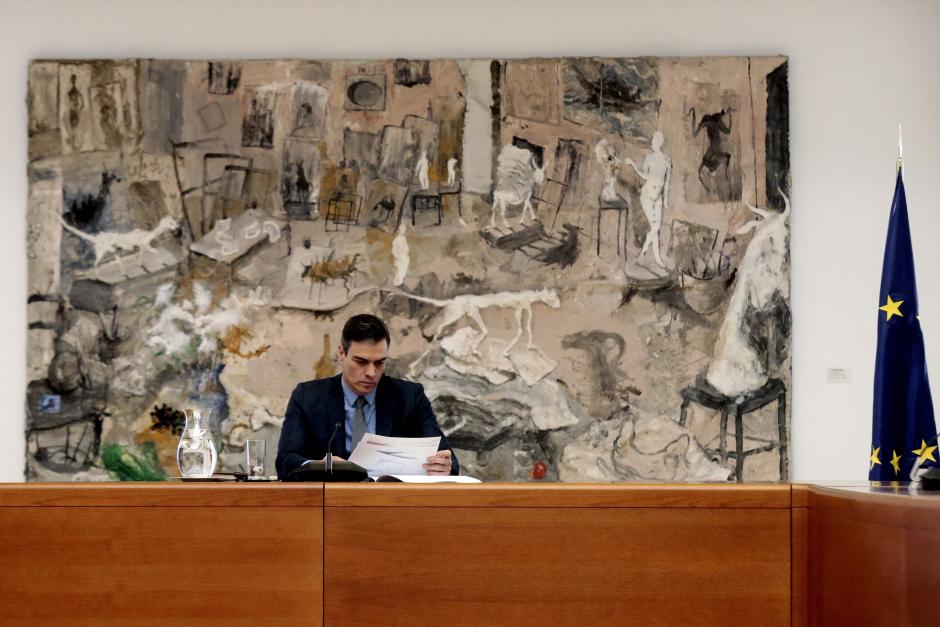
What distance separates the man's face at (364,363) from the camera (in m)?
4.01

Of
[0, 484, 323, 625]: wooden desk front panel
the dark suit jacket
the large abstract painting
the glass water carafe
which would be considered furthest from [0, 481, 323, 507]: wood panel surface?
the large abstract painting

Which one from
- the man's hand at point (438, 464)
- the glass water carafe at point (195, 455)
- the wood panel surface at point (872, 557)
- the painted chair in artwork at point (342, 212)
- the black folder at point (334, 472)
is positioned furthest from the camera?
the painted chair in artwork at point (342, 212)

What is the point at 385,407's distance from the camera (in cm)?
410

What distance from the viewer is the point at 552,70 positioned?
→ 478 centimetres

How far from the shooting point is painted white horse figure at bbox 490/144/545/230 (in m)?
4.76

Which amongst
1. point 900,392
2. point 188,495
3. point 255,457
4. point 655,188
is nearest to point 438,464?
point 255,457

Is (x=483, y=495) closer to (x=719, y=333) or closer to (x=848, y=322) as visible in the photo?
(x=719, y=333)

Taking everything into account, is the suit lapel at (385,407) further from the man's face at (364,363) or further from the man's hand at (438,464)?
the man's hand at (438,464)

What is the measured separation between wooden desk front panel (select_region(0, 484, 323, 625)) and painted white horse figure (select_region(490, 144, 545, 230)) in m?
2.51

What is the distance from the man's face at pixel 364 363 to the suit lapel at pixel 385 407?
0.22 feet

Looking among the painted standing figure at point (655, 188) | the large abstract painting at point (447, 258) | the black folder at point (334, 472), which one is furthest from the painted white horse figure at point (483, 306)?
the black folder at point (334, 472)

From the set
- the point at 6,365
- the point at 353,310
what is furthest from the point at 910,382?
the point at 6,365

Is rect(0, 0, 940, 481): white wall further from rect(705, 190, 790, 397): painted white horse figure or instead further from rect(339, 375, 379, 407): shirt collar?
rect(339, 375, 379, 407): shirt collar

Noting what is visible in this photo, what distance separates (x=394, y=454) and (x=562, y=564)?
41.1 inches
